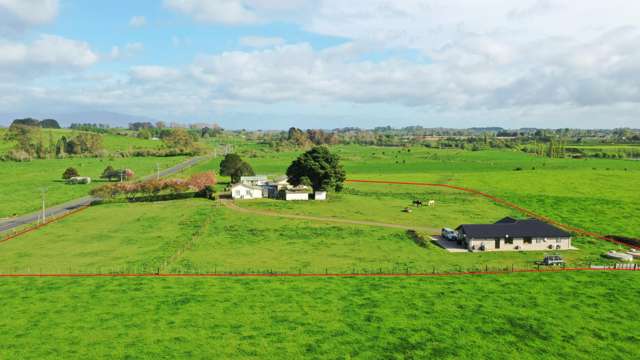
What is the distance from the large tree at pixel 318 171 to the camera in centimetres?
9494

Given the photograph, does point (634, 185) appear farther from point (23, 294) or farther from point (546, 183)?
point (23, 294)

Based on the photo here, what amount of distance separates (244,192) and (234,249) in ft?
128

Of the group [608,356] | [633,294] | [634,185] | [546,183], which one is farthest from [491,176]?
[608,356]

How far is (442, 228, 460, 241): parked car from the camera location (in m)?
65.1

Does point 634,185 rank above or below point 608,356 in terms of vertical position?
above

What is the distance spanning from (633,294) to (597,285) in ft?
10.7

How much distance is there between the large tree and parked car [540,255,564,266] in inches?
1890

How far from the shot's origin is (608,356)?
114 feet

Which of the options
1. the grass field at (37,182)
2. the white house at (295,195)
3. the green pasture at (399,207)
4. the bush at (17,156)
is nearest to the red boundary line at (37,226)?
the grass field at (37,182)

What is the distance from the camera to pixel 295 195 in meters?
96.5

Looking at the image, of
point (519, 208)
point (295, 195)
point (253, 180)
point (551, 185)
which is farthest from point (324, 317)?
point (551, 185)

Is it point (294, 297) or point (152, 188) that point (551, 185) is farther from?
point (152, 188)

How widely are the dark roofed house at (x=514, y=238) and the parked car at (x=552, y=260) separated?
20.8 ft

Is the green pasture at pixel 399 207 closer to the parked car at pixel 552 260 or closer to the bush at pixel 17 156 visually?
the parked car at pixel 552 260
